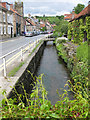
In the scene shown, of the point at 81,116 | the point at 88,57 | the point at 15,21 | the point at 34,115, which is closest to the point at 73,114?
the point at 81,116

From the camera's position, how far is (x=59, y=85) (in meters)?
10.7

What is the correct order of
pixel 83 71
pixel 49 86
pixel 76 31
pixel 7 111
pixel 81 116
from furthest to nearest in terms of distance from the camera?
pixel 76 31
pixel 49 86
pixel 83 71
pixel 7 111
pixel 81 116

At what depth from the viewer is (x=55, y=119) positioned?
7.66ft

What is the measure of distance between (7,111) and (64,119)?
808 mm

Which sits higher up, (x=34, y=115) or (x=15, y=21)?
(x=15, y=21)

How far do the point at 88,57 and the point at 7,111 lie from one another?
24.3 ft

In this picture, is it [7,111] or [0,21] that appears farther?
[0,21]

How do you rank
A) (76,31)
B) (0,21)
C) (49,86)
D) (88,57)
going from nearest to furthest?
(88,57)
(49,86)
(76,31)
(0,21)

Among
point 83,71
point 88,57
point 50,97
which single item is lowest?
point 50,97

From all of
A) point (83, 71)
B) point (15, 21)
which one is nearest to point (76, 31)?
point (83, 71)

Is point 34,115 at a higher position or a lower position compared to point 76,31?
lower

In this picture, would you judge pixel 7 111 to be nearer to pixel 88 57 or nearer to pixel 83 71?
pixel 83 71

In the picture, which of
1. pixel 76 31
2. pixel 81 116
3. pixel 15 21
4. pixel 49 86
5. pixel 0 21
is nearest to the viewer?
pixel 81 116

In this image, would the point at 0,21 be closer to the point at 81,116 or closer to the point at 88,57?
the point at 88,57
